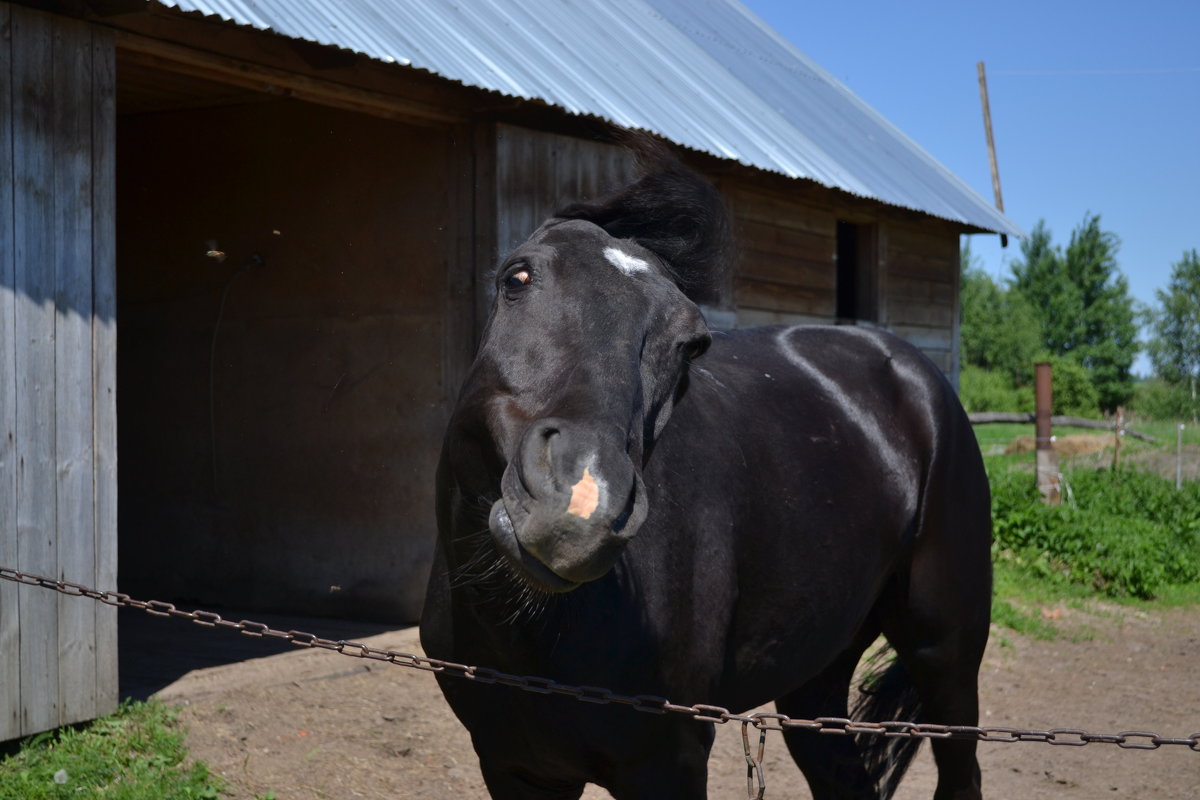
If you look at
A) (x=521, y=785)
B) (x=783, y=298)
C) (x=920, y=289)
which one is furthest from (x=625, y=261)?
(x=920, y=289)

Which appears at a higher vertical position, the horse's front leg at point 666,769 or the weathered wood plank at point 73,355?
the weathered wood plank at point 73,355

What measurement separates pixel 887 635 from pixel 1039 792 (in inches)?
62.2

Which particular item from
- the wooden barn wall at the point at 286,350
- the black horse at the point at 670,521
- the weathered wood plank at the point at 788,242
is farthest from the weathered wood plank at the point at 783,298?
the black horse at the point at 670,521

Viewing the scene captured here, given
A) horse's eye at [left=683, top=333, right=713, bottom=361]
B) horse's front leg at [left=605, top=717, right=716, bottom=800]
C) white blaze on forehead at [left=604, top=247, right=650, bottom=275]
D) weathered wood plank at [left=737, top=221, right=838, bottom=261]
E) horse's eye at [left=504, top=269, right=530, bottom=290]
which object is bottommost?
horse's front leg at [left=605, top=717, right=716, bottom=800]

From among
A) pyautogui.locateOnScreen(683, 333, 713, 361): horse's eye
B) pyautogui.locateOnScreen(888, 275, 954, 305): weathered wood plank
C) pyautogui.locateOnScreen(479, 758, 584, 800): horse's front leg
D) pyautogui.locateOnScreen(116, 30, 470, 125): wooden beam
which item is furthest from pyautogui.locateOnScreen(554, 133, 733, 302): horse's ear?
pyautogui.locateOnScreen(888, 275, 954, 305): weathered wood plank

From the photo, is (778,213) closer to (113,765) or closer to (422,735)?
(422,735)

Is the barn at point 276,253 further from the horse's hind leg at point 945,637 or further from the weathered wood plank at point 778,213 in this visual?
the horse's hind leg at point 945,637

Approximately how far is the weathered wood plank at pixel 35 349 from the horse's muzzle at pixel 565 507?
3.41 metres

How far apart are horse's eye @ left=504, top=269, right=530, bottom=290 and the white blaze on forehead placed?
0.18m

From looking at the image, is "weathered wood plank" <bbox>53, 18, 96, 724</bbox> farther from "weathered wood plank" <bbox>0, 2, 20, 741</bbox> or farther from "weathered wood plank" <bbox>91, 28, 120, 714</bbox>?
"weathered wood plank" <bbox>0, 2, 20, 741</bbox>

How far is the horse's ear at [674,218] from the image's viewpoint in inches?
107

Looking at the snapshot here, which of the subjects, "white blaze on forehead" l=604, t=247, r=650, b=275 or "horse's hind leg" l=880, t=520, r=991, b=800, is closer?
"white blaze on forehead" l=604, t=247, r=650, b=275

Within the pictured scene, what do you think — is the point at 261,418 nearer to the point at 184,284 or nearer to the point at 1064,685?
the point at 184,284

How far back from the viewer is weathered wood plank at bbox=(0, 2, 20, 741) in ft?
15.0
